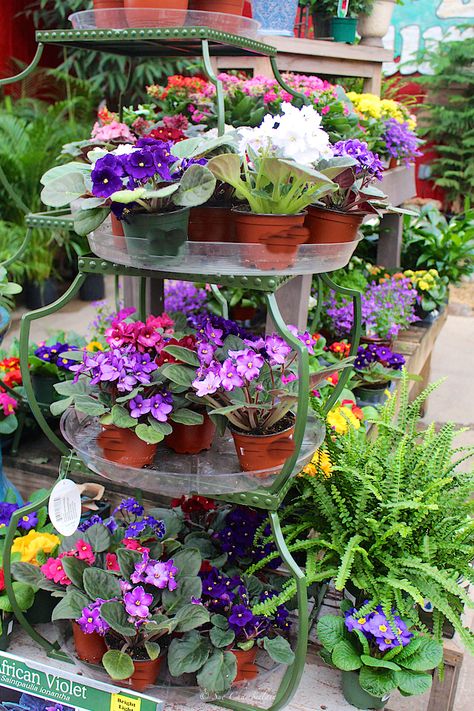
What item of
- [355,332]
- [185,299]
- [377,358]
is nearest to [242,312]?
[185,299]

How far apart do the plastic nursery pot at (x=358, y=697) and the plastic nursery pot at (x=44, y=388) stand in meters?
1.42

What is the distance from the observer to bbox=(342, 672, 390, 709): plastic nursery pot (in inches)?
65.6

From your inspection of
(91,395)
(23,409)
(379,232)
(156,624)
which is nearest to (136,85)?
(379,232)

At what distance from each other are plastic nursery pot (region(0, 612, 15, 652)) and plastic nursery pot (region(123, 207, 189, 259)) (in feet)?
3.39

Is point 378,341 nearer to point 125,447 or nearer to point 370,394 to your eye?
point 370,394

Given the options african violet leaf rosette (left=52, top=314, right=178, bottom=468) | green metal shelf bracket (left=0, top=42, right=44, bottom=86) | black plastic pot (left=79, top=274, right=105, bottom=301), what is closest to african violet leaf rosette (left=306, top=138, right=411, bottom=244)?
african violet leaf rosette (left=52, top=314, right=178, bottom=468)

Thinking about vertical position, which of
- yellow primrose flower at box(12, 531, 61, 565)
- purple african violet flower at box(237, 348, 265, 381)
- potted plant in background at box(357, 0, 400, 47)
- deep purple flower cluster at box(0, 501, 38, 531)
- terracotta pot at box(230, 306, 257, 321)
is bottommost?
yellow primrose flower at box(12, 531, 61, 565)

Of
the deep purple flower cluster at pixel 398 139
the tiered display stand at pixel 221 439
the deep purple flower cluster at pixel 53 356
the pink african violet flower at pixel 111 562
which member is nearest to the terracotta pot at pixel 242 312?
the deep purple flower cluster at pixel 398 139

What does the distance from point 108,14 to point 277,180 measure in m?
0.66

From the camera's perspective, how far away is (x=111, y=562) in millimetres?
1778

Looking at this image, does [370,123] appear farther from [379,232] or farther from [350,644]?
[350,644]

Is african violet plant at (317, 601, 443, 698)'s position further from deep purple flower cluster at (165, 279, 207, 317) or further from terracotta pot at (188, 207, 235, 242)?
deep purple flower cluster at (165, 279, 207, 317)

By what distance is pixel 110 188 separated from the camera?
4.50 feet

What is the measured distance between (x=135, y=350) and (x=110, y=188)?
41 centimetres
